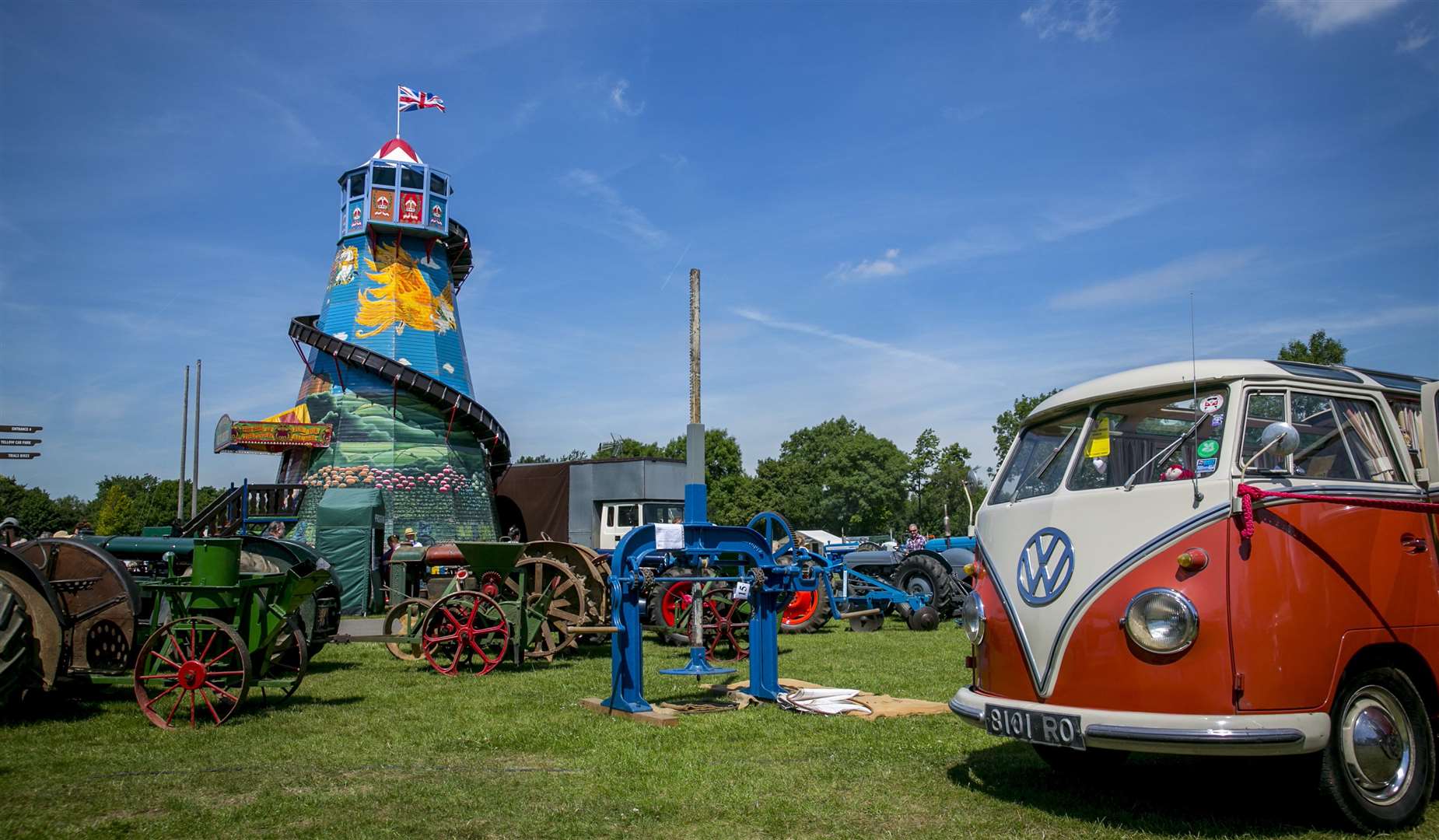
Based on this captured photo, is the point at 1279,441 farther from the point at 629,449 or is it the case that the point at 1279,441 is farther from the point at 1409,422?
the point at 629,449

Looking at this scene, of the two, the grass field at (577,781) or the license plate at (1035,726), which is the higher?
the license plate at (1035,726)

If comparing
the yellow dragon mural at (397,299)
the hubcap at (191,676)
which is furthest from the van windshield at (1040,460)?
the yellow dragon mural at (397,299)

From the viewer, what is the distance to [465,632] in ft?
40.1

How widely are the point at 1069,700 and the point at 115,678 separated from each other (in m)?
8.29

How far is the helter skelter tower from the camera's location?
31.4 m

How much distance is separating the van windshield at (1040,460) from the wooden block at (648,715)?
3597mm

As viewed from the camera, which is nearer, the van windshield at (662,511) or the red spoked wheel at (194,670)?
the red spoked wheel at (194,670)

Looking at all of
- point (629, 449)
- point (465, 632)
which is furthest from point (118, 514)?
point (465, 632)

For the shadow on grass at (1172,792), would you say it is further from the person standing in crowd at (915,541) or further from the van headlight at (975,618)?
the person standing in crowd at (915,541)

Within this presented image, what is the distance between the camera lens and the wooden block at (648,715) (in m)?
8.53

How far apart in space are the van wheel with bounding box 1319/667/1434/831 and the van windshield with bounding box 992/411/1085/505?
5.94 feet

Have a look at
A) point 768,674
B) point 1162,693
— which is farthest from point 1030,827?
point 768,674

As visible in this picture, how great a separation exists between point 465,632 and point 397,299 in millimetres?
23374

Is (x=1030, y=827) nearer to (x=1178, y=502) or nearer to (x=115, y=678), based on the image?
(x=1178, y=502)
